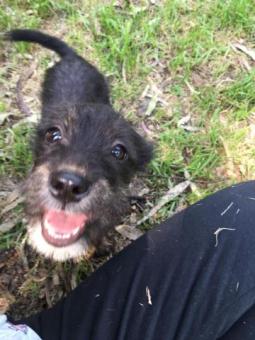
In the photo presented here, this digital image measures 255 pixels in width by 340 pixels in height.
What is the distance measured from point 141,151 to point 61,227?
747 millimetres

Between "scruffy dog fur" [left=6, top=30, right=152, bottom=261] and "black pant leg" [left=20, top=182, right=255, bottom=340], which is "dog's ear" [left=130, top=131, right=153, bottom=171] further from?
"black pant leg" [left=20, top=182, right=255, bottom=340]

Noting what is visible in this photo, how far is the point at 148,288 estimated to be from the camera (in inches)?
94.4

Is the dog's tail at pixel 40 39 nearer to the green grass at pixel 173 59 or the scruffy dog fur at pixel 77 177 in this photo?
the green grass at pixel 173 59

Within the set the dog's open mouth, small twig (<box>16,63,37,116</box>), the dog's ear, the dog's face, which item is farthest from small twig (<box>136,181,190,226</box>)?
small twig (<box>16,63,37,116</box>)

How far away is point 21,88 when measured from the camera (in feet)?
11.8

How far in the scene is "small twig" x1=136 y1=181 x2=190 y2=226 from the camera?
326 centimetres

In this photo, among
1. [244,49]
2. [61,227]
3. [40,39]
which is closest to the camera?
[61,227]

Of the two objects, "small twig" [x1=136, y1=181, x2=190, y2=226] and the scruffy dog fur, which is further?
"small twig" [x1=136, y1=181, x2=190, y2=226]

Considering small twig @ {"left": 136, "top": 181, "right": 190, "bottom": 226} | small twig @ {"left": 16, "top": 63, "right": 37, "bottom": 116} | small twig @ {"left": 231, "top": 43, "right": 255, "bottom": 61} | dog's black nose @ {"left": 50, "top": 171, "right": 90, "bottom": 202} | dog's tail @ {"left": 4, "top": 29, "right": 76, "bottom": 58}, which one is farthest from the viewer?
small twig @ {"left": 231, "top": 43, "right": 255, "bottom": 61}

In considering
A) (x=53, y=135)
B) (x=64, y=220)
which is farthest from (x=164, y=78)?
(x=64, y=220)

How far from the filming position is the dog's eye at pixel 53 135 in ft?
8.07

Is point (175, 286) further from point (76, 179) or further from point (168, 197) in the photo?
point (168, 197)

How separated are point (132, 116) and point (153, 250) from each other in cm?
136

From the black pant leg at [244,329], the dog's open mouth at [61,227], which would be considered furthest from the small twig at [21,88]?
the black pant leg at [244,329]
